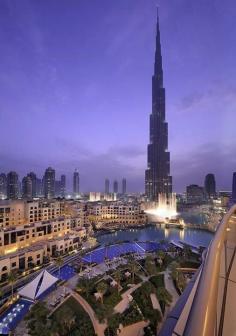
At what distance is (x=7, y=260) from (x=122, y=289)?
6476 millimetres

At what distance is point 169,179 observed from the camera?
77938 millimetres

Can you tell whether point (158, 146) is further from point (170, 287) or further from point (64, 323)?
point (64, 323)

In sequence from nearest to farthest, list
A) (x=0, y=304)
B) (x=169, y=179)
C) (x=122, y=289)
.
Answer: (x=0, y=304) → (x=122, y=289) → (x=169, y=179)

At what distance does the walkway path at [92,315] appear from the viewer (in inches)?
314

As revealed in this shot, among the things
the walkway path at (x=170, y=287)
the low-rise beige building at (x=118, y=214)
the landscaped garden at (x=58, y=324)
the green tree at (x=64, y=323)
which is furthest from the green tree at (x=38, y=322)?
the low-rise beige building at (x=118, y=214)

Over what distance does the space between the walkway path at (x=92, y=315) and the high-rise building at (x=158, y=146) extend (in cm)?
6053

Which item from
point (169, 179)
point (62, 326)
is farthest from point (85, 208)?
point (169, 179)

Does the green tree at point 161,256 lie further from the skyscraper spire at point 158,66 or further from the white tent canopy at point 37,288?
the skyscraper spire at point 158,66

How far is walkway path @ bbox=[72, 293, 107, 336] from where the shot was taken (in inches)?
314

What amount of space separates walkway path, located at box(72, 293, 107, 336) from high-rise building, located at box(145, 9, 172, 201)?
2383 inches

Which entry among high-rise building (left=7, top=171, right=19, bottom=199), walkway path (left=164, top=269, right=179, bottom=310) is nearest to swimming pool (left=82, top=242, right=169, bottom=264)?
walkway path (left=164, top=269, right=179, bottom=310)

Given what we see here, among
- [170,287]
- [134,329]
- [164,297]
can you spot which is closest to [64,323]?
[134,329]

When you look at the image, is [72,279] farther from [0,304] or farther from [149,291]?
[149,291]

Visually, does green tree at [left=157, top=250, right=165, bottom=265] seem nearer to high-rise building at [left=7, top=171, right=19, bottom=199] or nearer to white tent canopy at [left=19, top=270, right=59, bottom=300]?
white tent canopy at [left=19, top=270, right=59, bottom=300]
